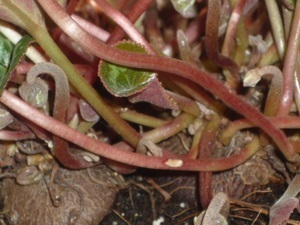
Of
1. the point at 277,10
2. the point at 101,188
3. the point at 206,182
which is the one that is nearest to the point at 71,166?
the point at 101,188

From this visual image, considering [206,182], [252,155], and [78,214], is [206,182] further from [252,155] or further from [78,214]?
[78,214]

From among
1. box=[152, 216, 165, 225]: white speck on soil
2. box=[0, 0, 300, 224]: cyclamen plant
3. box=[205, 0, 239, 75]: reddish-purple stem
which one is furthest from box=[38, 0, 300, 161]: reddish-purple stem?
box=[152, 216, 165, 225]: white speck on soil

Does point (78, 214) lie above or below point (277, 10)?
below

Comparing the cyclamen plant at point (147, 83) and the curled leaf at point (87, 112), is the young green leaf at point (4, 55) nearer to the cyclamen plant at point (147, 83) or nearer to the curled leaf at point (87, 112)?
the cyclamen plant at point (147, 83)

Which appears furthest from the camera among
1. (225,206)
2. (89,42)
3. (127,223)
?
(127,223)

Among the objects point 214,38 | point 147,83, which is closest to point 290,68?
point 214,38

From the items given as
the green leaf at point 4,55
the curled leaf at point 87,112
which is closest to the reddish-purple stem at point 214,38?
the curled leaf at point 87,112

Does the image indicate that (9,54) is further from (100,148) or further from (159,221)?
(159,221)
